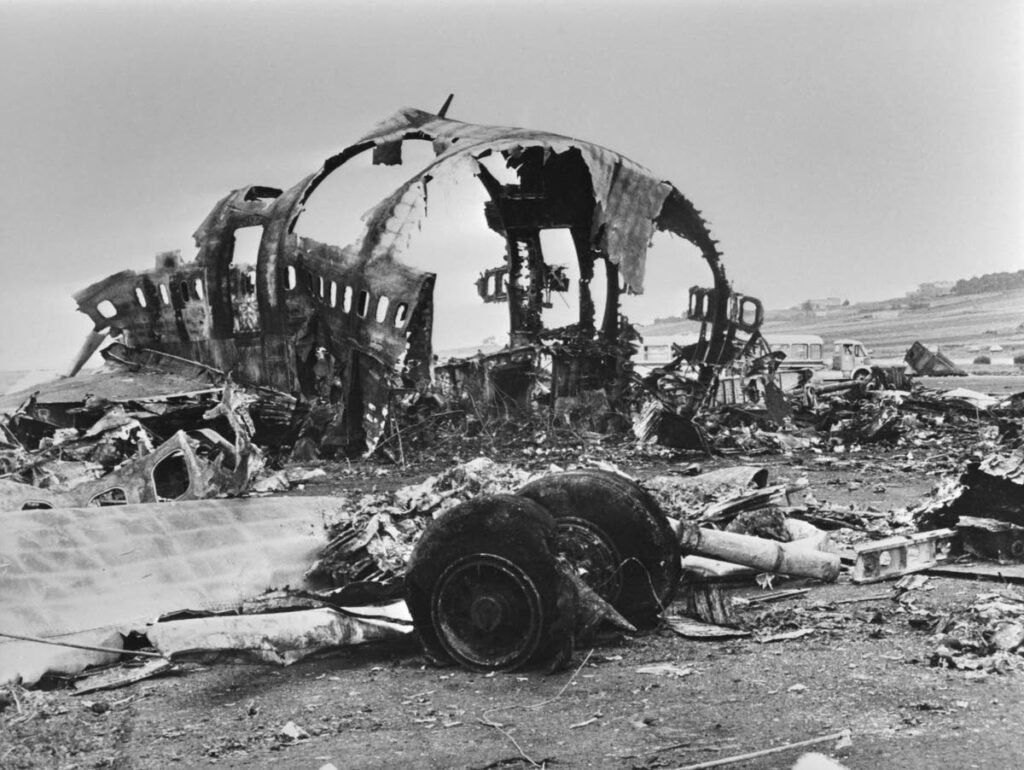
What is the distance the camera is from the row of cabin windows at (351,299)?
1340 centimetres

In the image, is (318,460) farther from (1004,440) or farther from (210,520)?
(1004,440)

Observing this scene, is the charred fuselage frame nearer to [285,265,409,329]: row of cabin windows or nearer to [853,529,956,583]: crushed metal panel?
[285,265,409,329]: row of cabin windows

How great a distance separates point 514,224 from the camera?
19391 millimetres

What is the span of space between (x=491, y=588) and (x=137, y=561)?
2484 mm

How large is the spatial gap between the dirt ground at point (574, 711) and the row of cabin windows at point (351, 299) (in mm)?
8510

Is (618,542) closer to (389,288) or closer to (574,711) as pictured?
(574,711)

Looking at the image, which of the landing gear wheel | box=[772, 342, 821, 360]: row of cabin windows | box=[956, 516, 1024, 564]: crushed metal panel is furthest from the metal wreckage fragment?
box=[772, 342, 821, 360]: row of cabin windows

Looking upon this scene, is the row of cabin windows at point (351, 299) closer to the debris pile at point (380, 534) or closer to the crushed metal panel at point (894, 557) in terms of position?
the debris pile at point (380, 534)

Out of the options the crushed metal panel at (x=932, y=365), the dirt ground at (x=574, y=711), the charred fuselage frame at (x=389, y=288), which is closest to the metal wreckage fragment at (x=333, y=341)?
the charred fuselage frame at (x=389, y=288)

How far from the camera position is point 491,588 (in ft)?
15.5

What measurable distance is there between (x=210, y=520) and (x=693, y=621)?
10.9 ft

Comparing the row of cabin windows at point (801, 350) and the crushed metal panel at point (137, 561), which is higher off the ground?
the row of cabin windows at point (801, 350)

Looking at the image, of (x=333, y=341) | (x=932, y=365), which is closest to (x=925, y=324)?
(x=932, y=365)

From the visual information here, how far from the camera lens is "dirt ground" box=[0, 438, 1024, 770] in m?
3.80
